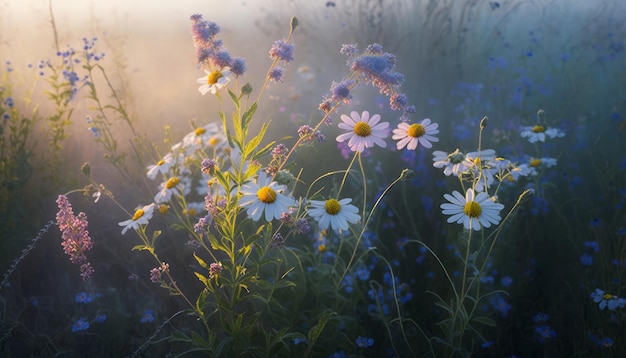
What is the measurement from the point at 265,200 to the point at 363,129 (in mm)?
432

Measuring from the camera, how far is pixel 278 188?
63.2 inches

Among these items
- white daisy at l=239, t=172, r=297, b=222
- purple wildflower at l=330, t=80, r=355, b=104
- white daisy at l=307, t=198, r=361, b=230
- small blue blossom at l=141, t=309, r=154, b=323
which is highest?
purple wildflower at l=330, t=80, r=355, b=104

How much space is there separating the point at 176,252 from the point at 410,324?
48.0 inches

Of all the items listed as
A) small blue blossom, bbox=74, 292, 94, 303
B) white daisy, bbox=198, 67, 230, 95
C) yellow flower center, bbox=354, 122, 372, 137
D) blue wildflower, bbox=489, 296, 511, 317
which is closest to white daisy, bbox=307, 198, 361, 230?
yellow flower center, bbox=354, 122, 372, 137

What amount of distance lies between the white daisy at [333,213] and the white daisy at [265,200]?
0.11 m

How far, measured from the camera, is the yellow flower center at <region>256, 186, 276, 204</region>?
5.27 feet

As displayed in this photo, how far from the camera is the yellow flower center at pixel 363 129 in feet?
5.99

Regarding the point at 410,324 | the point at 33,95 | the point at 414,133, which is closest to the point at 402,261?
the point at 410,324

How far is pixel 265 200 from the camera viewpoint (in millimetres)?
1608

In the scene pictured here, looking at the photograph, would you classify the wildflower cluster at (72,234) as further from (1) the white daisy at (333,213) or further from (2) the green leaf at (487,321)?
(2) the green leaf at (487,321)

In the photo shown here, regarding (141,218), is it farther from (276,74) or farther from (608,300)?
(608,300)

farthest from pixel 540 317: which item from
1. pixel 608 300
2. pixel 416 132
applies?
pixel 416 132

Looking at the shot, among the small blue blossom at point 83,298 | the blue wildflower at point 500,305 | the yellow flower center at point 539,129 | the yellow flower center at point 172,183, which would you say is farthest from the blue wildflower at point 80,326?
the yellow flower center at point 539,129

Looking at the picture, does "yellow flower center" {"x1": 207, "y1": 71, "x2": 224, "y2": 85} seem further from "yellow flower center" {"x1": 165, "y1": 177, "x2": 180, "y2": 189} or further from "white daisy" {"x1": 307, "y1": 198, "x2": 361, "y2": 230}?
"yellow flower center" {"x1": 165, "y1": 177, "x2": 180, "y2": 189}
